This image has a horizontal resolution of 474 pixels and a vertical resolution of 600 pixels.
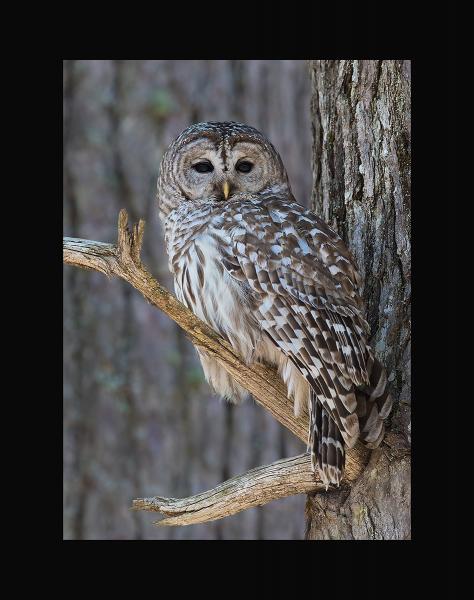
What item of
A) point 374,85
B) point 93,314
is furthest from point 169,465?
point 374,85

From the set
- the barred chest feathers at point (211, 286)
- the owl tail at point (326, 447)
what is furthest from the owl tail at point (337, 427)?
the barred chest feathers at point (211, 286)

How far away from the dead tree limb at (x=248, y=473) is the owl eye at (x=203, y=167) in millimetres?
757

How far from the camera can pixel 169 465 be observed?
193 inches

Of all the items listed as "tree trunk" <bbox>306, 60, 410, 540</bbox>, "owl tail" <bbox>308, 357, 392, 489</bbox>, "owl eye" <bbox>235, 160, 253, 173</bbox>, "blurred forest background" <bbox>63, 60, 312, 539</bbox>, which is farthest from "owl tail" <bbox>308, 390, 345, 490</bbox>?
"blurred forest background" <bbox>63, 60, 312, 539</bbox>

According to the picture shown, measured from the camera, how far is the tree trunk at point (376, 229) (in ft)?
10.3

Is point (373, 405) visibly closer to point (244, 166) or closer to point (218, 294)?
point (218, 294)

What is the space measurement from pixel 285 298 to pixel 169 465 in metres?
2.16

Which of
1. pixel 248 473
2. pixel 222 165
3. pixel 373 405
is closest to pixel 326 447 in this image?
pixel 373 405

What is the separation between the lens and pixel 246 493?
125 inches

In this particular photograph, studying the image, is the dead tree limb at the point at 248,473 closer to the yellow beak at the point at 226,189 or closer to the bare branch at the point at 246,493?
the bare branch at the point at 246,493

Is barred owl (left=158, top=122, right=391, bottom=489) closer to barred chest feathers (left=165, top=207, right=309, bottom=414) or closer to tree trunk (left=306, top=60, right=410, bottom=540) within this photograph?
barred chest feathers (left=165, top=207, right=309, bottom=414)

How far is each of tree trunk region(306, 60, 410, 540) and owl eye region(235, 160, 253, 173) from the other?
336 mm
